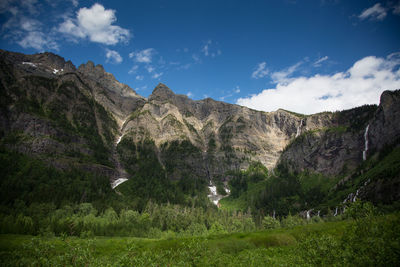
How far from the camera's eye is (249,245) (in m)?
81.6

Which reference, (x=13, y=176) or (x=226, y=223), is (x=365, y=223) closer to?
(x=226, y=223)

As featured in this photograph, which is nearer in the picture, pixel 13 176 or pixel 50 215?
pixel 50 215

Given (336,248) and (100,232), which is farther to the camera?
(100,232)

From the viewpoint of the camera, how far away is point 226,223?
15400 centimetres

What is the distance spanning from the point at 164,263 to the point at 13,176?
195300mm

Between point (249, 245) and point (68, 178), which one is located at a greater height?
point (68, 178)

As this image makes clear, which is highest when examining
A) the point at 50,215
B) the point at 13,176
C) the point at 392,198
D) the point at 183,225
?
the point at 13,176

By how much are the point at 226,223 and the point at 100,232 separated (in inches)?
3407

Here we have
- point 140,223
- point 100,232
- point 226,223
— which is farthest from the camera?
point 226,223

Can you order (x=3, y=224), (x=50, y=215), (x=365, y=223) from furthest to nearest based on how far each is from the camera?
(x=50, y=215) < (x=3, y=224) < (x=365, y=223)

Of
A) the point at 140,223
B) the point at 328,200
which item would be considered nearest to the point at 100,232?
the point at 140,223

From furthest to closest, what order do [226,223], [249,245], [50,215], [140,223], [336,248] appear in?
1. [226,223]
2. [140,223]
3. [50,215]
4. [249,245]
5. [336,248]

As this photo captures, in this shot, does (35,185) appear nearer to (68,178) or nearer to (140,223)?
(68,178)

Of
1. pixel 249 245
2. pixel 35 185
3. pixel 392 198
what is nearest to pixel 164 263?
pixel 249 245
